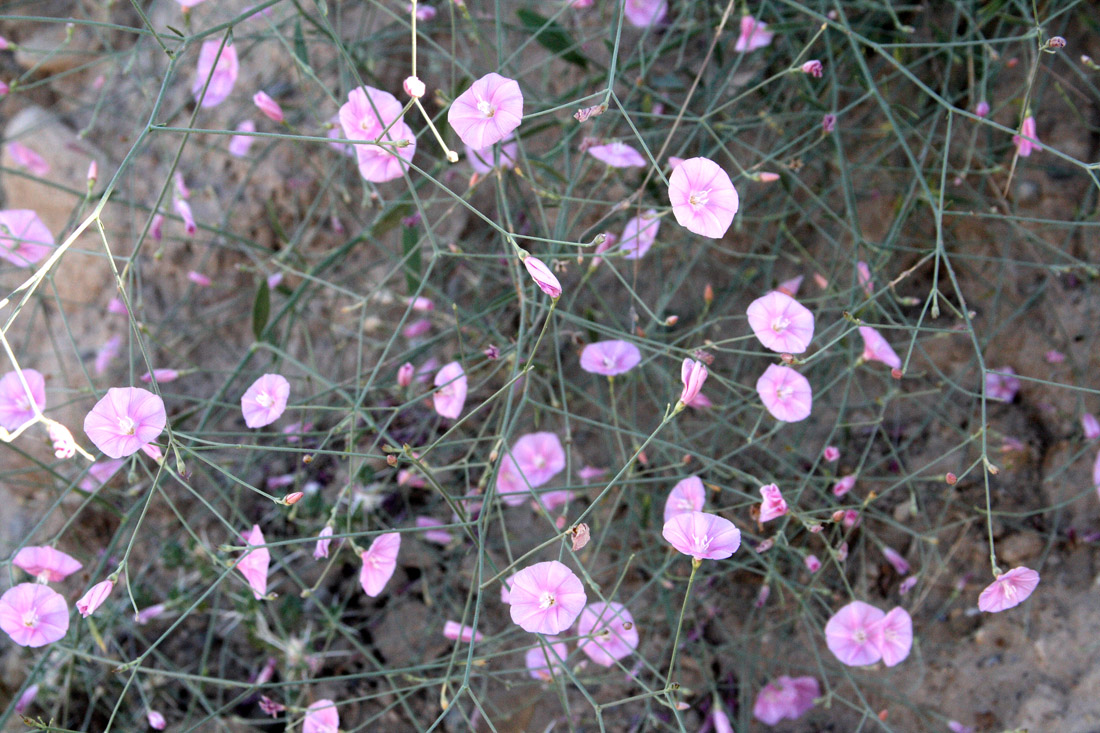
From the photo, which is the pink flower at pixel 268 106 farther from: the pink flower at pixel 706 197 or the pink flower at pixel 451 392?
the pink flower at pixel 706 197

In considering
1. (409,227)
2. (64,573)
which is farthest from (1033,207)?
(64,573)

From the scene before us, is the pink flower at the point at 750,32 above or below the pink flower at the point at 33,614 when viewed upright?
above

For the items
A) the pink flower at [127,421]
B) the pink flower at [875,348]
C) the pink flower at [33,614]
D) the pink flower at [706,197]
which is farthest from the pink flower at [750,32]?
the pink flower at [33,614]

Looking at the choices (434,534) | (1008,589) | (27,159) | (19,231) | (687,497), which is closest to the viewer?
(1008,589)

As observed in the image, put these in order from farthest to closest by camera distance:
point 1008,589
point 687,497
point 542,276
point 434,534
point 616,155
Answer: point 434,534
point 616,155
point 687,497
point 1008,589
point 542,276

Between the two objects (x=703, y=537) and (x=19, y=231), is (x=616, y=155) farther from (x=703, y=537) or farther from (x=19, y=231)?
(x=19, y=231)

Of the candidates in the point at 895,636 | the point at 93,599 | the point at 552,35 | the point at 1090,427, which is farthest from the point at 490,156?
the point at 1090,427

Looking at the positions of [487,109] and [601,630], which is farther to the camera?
[601,630]
